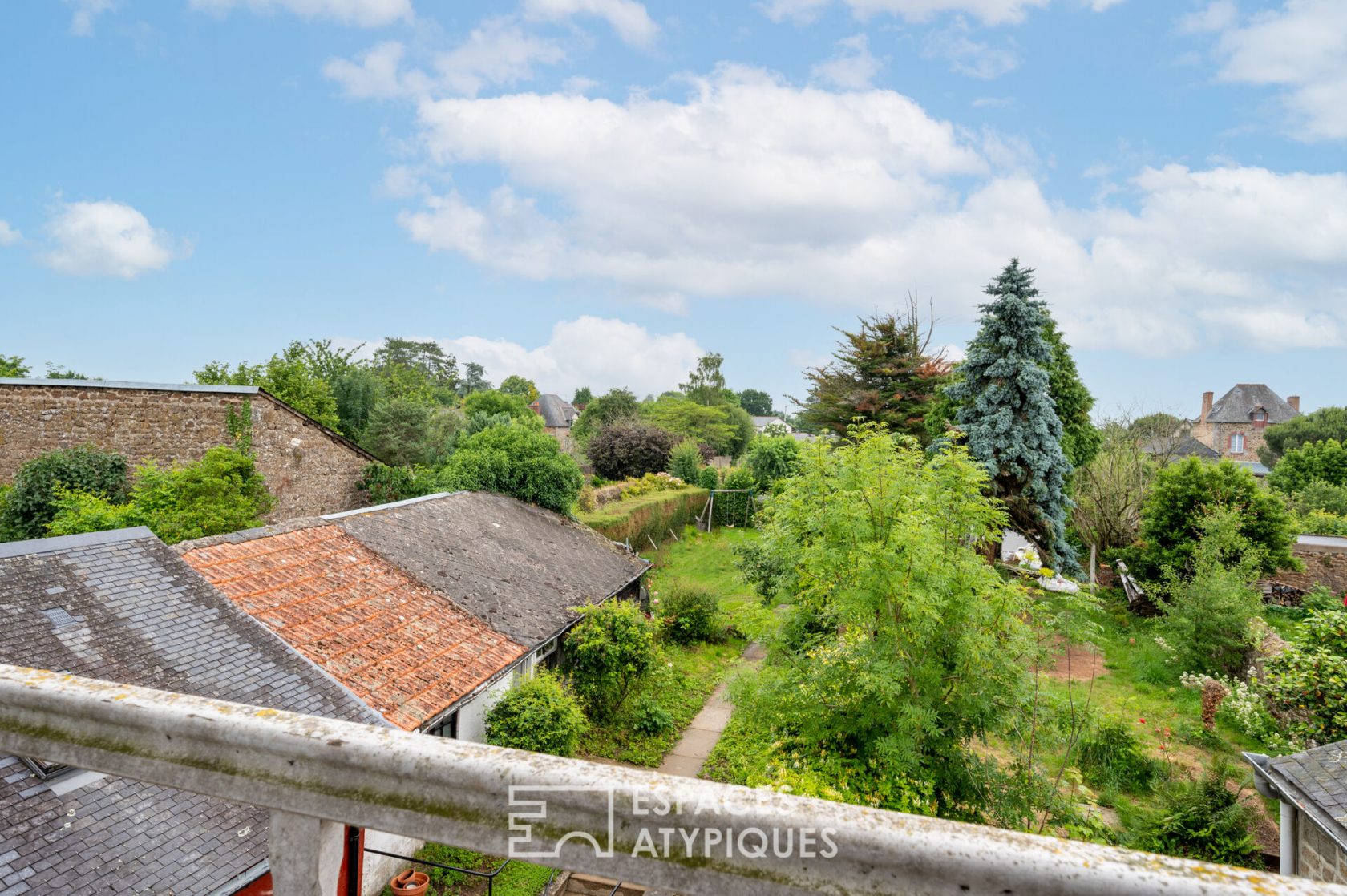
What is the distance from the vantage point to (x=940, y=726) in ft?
24.7

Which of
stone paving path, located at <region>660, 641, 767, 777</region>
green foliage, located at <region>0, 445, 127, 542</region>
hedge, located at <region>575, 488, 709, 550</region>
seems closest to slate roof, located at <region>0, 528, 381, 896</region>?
stone paving path, located at <region>660, 641, 767, 777</region>

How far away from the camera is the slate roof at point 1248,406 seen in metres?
57.4

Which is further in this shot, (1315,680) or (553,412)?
(553,412)

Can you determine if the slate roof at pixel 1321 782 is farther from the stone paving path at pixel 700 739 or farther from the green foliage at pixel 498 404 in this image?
the green foliage at pixel 498 404

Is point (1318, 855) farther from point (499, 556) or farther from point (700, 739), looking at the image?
point (499, 556)

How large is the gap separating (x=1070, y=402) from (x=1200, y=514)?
4.60m

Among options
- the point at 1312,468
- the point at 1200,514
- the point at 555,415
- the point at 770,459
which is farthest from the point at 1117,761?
the point at 555,415

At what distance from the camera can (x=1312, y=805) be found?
6.57 meters

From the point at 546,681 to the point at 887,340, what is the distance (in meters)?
20.0

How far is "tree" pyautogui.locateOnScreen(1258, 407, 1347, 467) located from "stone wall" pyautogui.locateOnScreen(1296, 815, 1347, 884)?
2245 inches

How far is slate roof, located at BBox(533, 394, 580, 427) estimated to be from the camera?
74.4m

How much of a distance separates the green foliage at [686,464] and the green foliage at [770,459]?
3385mm

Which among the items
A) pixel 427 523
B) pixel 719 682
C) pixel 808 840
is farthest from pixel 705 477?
pixel 808 840

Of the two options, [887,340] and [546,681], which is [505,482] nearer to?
[546,681]
